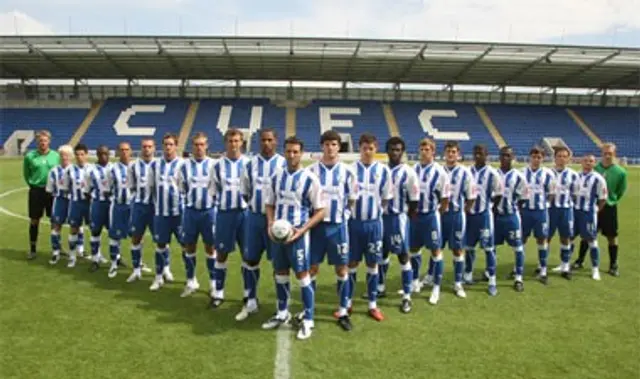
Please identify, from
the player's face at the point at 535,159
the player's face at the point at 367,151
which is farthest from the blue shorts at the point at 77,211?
the player's face at the point at 535,159

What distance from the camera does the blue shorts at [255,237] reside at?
5785mm

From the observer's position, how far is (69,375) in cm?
445

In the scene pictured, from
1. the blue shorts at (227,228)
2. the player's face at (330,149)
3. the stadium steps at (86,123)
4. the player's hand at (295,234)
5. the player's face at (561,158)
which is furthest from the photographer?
the stadium steps at (86,123)

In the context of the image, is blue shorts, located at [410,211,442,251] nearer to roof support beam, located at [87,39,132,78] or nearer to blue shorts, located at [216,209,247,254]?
blue shorts, located at [216,209,247,254]

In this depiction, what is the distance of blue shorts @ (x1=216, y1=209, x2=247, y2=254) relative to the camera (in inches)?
245

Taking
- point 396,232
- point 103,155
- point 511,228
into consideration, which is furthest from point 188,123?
point 396,232

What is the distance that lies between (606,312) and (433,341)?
2.74 meters

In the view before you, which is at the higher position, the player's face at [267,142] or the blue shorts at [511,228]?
the player's face at [267,142]

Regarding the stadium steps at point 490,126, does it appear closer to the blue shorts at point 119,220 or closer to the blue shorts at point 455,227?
the blue shorts at point 455,227

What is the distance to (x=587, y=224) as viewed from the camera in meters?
8.14

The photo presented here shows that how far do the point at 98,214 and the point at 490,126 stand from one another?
123 ft

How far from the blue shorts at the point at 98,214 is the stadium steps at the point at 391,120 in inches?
1263

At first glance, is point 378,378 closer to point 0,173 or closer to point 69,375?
point 69,375

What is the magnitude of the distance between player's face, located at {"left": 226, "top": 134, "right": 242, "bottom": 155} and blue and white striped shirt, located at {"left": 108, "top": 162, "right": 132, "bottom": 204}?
228 centimetres
